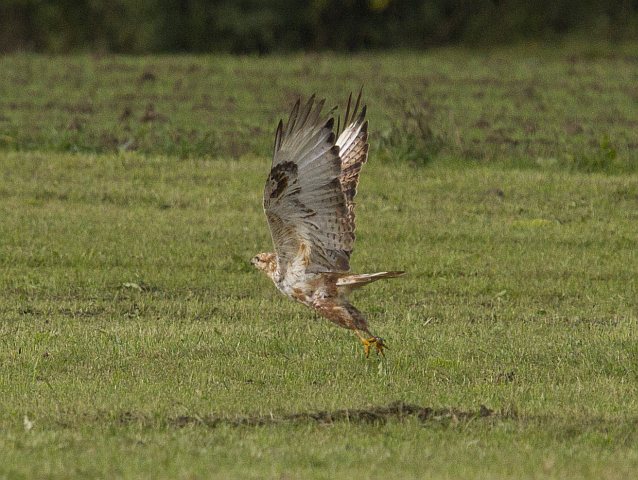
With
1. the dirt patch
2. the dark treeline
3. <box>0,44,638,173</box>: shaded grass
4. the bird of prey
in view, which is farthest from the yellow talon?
the dark treeline

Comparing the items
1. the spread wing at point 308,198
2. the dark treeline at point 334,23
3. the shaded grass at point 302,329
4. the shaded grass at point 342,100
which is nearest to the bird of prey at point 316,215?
the spread wing at point 308,198

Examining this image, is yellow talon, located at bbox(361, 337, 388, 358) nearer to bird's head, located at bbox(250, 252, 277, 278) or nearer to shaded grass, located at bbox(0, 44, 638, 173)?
bird's head, located at bbox(250, 252, 277, 278)

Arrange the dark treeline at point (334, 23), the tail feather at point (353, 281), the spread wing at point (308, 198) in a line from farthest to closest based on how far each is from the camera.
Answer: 1. the dark treeline at point (334, 23)
2. the tail feather at point (353, 281)
3. the spread wing at point (308, 198)

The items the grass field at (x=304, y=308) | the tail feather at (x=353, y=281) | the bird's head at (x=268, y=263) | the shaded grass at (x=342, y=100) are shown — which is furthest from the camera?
the shaded grass at (x=342, y=100)

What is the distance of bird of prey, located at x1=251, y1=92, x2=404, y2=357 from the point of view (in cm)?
819

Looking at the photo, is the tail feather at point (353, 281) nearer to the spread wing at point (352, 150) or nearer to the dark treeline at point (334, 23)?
the spread wing at point (352, 150)

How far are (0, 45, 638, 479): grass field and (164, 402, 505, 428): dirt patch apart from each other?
0.02 m

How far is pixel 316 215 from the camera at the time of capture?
8.55 m

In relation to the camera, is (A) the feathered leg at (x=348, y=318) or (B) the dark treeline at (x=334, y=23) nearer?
(A) the feathered leg at (x=348, y=318)

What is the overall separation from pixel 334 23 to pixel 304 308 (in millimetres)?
36006

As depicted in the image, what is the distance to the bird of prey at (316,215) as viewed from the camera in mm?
8188

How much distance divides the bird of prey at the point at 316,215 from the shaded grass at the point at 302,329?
0.38 m

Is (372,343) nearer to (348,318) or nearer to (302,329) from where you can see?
(348,318)

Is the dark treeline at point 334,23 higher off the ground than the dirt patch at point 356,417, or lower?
higher
